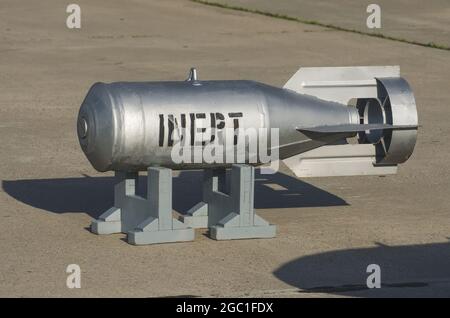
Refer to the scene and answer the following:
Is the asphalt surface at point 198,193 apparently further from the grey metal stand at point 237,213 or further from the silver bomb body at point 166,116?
the silver bomb body at point 166,116

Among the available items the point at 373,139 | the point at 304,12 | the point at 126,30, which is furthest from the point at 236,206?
the point at 304,12

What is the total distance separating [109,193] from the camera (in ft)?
35.8

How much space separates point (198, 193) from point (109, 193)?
72 centimetres

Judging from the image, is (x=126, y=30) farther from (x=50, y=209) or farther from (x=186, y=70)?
(x=50, y=209)

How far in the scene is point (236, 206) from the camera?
9.49m

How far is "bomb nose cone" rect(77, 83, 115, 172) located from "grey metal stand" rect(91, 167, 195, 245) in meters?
0.33

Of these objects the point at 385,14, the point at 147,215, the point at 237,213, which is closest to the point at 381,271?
the point at 237,213

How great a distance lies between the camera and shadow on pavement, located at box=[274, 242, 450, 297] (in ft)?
27.0

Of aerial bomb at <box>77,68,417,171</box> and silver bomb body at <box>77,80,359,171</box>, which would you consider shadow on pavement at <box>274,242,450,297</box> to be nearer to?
aerial bomb at <box>77,68,417,171</box>

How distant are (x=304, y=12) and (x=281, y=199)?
9507 millimetres

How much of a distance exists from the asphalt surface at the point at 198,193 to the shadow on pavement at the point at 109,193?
0.06 feet

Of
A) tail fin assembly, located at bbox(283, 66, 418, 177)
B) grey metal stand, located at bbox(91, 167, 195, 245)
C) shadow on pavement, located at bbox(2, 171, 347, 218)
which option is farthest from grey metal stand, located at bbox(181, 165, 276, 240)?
shadow on pavement, located at bbox(2, 171, 347, 218)

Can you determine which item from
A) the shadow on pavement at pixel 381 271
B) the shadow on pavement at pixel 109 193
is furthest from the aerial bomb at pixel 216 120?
the shadow on pavement at pixel 109 193

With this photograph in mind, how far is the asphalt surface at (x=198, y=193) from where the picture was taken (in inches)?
333
